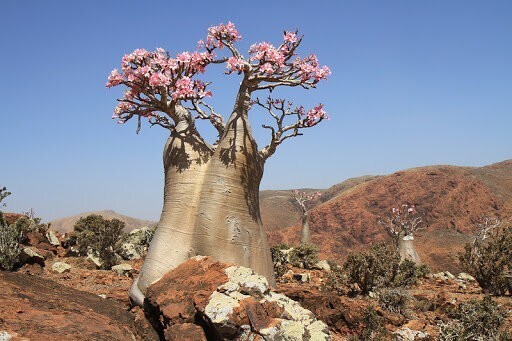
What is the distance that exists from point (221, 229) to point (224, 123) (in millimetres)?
1747

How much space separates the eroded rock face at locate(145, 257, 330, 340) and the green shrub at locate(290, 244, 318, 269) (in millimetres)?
7685

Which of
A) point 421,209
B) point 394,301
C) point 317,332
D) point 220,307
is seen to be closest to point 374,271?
point 394,301

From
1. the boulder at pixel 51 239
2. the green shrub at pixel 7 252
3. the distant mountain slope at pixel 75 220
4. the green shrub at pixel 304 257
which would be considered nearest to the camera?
the green shrub at pixel 7 252

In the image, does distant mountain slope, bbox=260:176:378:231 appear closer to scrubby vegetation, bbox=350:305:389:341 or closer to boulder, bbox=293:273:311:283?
boulder, bbox=293:273:311:283

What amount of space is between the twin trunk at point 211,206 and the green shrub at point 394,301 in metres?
1.94

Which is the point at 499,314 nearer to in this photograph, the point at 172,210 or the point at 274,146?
the point at 274,146

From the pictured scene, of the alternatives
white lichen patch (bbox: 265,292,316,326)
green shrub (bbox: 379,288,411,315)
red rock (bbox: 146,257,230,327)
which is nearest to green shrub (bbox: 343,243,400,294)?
green shrub (bbox: 379,288,411,315)

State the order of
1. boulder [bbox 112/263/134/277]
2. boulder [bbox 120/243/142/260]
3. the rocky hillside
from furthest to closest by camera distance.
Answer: the rocky hillside → boulder [bbox 120/243/142/260] → boulder [bbox 112/263/134/277]

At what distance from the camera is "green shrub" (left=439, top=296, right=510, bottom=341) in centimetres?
478

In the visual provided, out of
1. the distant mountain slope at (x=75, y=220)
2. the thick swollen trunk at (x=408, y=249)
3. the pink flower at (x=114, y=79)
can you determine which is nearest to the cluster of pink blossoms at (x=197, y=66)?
the pink flower at (x=114, y=79)

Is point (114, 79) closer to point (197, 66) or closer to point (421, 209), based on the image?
point (197, 66)

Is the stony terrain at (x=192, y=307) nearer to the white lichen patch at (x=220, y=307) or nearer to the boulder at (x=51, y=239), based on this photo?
the white lichen patch at (x=220, y=307)

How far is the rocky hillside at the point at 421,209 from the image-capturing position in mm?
27755

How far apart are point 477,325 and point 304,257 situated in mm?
7779
